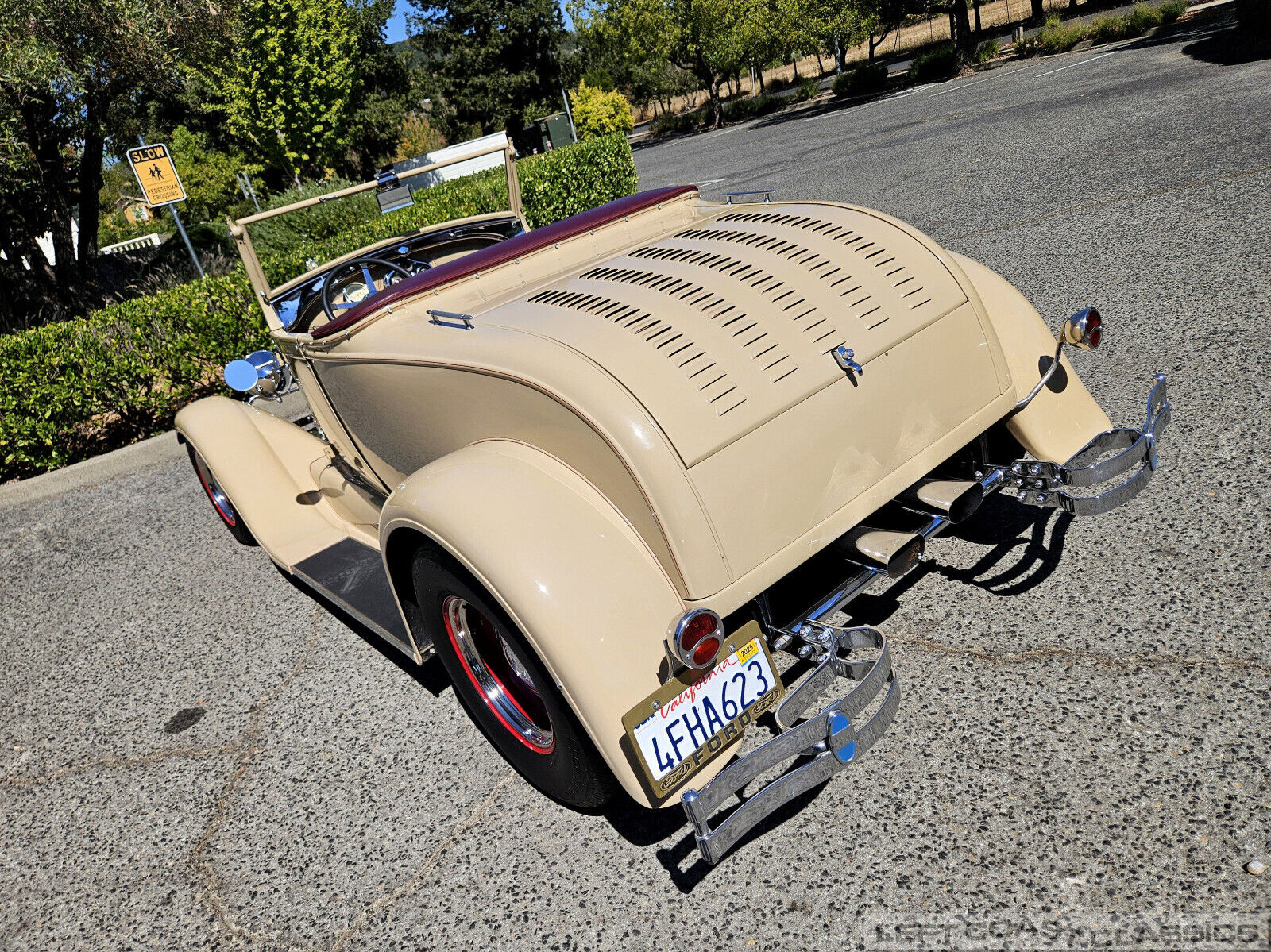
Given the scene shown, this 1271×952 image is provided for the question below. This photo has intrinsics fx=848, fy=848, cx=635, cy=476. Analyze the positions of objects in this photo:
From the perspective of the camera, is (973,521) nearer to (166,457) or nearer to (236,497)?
(236,497)

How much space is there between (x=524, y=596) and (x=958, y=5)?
28.3 m

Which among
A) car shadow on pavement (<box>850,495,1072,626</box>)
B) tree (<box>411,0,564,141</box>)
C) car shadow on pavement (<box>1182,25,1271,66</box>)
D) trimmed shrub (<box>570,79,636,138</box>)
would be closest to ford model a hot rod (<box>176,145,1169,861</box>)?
car shadow on pavement (<box>850,495,1072,626</box>)

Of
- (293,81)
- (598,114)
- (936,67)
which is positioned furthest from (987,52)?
(293,81)

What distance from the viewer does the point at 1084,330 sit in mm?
2955

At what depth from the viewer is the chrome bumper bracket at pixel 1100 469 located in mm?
2697

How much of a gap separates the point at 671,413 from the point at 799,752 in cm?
94

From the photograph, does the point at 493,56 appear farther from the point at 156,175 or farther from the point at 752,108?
the point at 156,175

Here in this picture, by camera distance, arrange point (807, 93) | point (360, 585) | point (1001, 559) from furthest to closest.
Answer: point (807, 93) → point (360, 585) → point (1001, 559)

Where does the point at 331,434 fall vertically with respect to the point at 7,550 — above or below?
above

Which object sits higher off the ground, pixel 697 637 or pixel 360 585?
pixel 697 637

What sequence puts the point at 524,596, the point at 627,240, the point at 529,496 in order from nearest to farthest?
the point at 524,596 → the point at 529,496 → the point at 627,240

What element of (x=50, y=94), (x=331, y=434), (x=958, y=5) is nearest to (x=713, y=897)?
(x=331, y=434)

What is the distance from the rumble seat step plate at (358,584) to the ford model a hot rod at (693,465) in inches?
0.9

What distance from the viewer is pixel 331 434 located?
4.14 m
